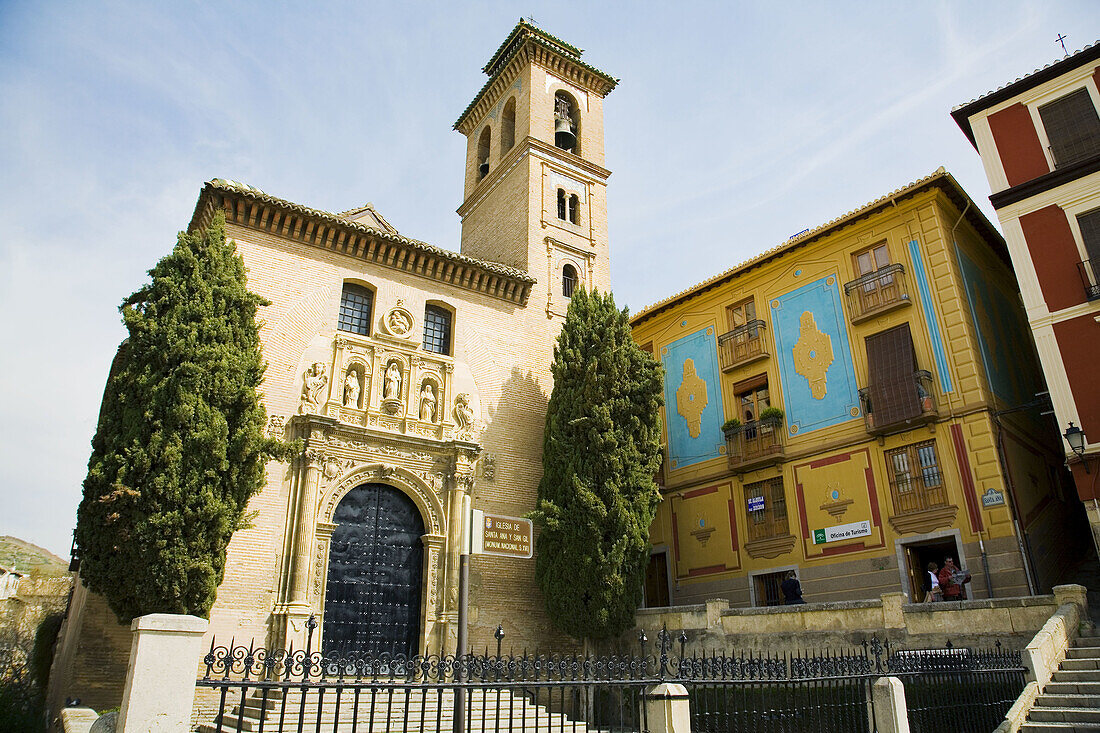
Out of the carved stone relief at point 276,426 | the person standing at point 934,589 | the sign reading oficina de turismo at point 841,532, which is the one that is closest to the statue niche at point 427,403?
the carved stone relief at point 276,426

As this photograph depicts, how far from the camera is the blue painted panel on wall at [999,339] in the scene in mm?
16203

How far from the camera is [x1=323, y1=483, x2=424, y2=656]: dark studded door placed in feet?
46.6

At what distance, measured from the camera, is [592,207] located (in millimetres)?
22031

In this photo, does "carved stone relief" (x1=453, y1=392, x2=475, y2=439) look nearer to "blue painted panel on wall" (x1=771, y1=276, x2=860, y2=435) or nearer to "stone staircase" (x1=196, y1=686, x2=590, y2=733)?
"stone staircase" (x1=196, y1=686, x2=590, y2=733)

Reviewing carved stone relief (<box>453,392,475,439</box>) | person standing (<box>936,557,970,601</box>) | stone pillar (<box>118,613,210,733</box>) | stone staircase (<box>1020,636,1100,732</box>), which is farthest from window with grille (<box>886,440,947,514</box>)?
stone pillar (<box>118,613,210,733</box>)

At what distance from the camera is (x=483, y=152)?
82.8 ft

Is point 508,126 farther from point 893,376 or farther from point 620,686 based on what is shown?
point 620,686

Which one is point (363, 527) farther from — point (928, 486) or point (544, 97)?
point (544, 97)

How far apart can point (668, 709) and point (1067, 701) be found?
6.32 m

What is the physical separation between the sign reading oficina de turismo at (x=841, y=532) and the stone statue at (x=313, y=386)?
432 inches

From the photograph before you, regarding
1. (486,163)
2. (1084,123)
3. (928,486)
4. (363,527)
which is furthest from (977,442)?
(486,163)

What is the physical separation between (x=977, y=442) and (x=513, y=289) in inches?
424

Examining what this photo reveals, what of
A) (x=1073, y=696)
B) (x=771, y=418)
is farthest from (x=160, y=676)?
(x=771, y=418)

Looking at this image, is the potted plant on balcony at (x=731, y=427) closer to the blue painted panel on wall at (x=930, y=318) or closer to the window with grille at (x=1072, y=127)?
the blue painted panel on wall at (x=930, y=318)
